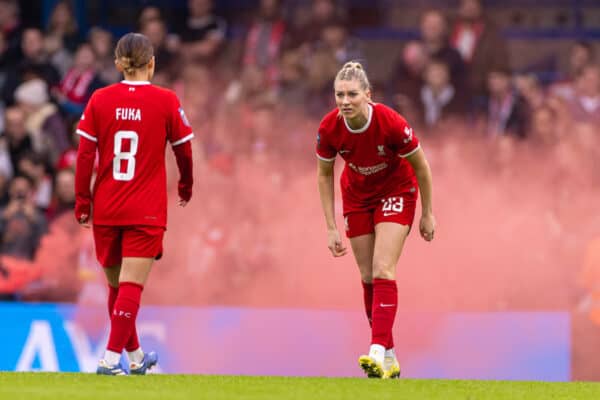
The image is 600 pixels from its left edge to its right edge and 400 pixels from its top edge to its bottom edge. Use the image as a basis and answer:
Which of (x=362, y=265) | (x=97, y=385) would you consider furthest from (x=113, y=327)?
(x=362, y=265)

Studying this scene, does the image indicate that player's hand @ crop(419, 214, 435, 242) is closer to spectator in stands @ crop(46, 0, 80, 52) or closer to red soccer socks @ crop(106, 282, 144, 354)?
red soccer socks @ crop(106, 282, 144, 354)

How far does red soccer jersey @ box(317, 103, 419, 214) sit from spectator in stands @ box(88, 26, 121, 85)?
7.19 meters

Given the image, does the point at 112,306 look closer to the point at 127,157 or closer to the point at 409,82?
the point at 127,157

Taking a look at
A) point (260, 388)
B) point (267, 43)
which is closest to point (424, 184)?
point (260, 388)

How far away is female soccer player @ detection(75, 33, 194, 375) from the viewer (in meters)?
7.73

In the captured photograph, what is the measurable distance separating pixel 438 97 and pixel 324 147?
631 cm

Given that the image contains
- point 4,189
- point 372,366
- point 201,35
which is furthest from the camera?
point 201,35

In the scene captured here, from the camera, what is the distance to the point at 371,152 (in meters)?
8.22

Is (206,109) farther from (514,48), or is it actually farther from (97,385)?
(97,385)

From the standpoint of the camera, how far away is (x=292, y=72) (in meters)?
15.1

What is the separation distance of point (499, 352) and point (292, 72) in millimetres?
4806

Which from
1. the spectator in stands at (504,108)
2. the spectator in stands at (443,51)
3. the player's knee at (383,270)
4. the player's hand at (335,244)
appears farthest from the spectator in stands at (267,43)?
the player's knee at (383,270)

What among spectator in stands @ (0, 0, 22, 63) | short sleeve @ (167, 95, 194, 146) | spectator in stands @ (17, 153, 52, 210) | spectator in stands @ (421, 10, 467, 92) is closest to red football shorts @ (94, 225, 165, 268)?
short sleeve @ (167, 95, 194, 146)

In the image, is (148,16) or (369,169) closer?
(369,169)
